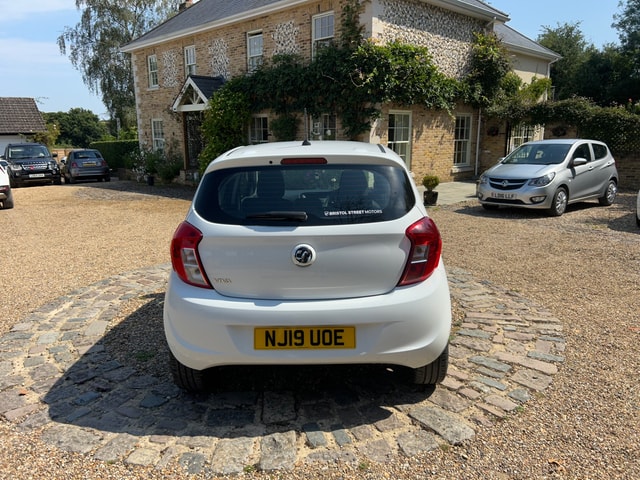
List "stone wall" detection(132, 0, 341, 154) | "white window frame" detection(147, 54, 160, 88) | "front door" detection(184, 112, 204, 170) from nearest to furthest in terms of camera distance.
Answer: "stone wall" detection(132, 0, 341, 154) < "front door" detection(184, 112, 204, 170) < "white window frame" detection(147, 54, 160, 88)

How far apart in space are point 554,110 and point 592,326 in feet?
48.9

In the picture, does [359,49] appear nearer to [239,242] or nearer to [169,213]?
[169,213]

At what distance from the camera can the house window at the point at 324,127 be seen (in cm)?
1496

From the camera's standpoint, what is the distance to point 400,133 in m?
15.2

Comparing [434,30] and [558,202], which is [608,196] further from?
[434,30]

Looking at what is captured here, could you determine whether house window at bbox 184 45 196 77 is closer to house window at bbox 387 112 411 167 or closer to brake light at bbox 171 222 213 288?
house window at bbox 387 112 411 167

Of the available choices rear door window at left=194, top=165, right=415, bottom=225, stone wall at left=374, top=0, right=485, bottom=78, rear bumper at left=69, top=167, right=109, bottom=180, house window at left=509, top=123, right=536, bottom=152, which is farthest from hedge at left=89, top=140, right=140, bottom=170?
rear door window at left=194, top=165, right=415, bottom=225

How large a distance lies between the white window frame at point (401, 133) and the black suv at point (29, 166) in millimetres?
14748

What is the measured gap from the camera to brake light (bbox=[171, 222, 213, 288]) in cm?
282

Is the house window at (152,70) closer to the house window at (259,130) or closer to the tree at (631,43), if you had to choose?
the house window at (259,130)

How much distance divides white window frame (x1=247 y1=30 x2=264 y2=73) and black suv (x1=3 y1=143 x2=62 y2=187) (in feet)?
32.7

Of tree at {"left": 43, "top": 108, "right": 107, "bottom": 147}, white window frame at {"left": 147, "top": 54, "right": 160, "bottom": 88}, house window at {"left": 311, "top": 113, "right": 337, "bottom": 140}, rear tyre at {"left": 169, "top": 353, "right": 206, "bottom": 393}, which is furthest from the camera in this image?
tree at {"left": 43, "top": 108, "right": 107, "bottom": 147}

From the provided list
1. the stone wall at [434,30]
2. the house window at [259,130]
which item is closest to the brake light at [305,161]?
the stone wall at [434,30]

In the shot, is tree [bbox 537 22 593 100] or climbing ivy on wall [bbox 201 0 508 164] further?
tree [bbox 537 22 593 100]
